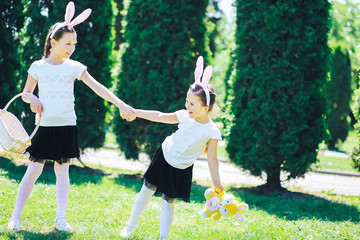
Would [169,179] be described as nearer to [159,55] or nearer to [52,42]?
[52,42]

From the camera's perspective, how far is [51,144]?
379 centimetres

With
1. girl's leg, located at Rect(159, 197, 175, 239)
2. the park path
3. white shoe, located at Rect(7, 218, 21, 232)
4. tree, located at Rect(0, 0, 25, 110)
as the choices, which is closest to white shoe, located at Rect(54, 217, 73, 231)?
white shoe, located at Rect(7, 218, 21, 232)

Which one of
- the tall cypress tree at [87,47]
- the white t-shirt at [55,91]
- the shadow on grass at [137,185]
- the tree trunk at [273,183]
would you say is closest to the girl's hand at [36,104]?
the white t-shirt at [55,91]

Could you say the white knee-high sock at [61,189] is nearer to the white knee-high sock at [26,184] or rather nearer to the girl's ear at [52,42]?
the white knee-high sock at [26,184]

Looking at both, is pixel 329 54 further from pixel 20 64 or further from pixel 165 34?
pixel 20 64

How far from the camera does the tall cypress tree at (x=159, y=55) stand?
25.0 ft

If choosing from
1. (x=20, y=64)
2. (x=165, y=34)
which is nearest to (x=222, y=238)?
(x=165, y=34)

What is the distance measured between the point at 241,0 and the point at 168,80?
1942 millimetres

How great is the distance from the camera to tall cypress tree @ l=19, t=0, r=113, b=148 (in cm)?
759

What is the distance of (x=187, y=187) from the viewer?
3.69 meters

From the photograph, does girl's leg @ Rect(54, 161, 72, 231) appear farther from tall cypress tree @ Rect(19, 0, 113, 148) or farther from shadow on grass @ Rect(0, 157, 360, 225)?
tall cypress tree @ Rect(19, 0, 113, 148)

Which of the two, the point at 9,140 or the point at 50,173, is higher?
the point at 9,140

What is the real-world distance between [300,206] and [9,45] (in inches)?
253

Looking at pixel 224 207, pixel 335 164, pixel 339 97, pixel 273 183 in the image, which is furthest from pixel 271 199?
pixel 339 97
